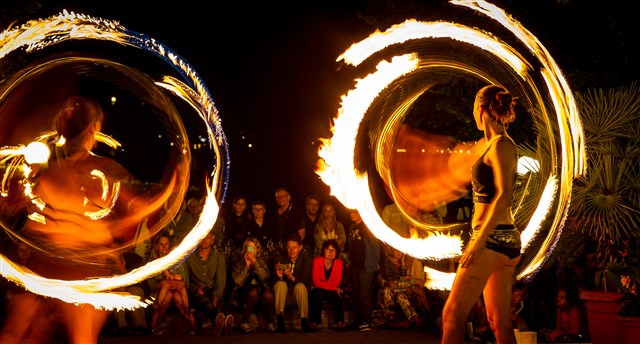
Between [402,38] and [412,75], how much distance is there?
1.71 m

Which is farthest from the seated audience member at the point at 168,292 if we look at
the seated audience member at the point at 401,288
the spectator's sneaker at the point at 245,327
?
the seated audience member at the point at 401,288

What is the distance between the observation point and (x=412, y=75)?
997 centimetres

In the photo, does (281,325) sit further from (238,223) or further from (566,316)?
(566,316)

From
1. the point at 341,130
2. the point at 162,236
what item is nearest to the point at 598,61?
the point at 341,130

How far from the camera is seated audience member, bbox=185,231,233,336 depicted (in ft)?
31.6

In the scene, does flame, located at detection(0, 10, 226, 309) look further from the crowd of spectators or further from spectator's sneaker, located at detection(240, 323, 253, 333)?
spectator's sneaker, located at detection(240, 323, 253, 333)

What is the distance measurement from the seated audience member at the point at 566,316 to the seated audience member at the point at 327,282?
7.50 ft

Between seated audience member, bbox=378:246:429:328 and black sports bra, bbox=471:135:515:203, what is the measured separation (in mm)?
4790

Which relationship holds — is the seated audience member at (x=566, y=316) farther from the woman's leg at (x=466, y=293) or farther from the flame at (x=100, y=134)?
the woman's leg at (x=466, y=293)

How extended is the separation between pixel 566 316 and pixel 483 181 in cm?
455

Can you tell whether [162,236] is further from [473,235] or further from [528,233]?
[473,235]

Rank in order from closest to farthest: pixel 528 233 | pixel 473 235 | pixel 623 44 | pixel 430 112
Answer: pixel 473 235 < pixel 528 233 < pixel 623 44 < pixel 430 112

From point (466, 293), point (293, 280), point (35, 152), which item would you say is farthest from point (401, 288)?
point (466, 293)

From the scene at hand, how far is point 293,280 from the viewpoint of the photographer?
10.1 meters
